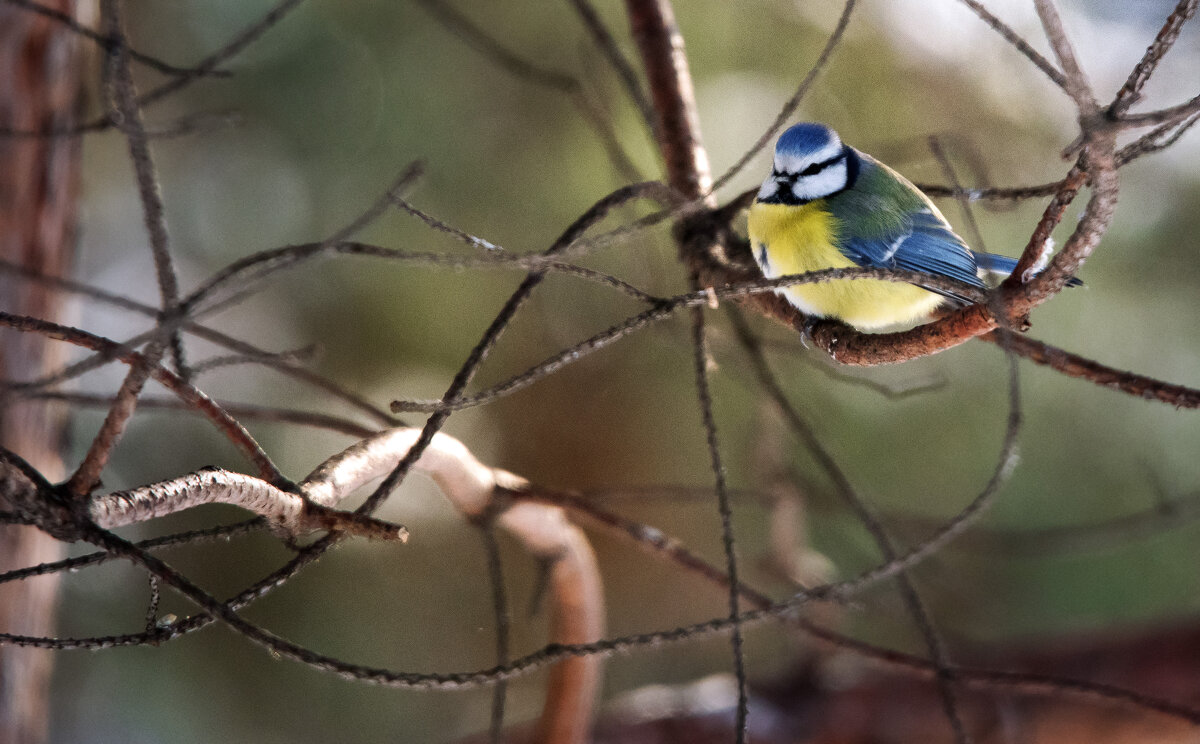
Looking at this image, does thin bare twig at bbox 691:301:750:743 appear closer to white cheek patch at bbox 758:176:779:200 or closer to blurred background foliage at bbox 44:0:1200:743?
white cheek patch at bbox 758:176:779:200

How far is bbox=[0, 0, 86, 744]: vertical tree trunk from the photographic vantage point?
1056 millimetres

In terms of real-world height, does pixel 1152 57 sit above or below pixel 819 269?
below

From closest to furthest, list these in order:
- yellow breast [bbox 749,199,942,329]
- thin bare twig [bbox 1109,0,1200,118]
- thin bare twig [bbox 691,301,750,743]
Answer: thin bare twig [bbox 1109,0,1200,118] < thin bare twig [bbox 691,301,750,743] < yellow breast [bbox 749,199,942,329]

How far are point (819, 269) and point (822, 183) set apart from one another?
0.32ft

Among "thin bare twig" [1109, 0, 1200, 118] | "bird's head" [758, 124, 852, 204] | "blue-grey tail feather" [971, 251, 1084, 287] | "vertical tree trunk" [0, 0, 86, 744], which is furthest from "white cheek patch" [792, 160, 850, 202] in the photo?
"vertical tree trunk" [0, 0, 86, 744]

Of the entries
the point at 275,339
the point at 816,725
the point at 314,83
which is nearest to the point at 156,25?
the point at 314,83

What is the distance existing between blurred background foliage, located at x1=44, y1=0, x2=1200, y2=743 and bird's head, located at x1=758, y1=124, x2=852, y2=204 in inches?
22.0

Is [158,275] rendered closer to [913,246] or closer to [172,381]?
[172,381]

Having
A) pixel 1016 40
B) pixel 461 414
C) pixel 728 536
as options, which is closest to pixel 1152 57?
pixel 1016 40

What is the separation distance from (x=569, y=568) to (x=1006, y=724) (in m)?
0.51

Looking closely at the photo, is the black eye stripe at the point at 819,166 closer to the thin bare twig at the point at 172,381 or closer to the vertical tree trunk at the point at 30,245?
the thin bare twig at the point at 172,381

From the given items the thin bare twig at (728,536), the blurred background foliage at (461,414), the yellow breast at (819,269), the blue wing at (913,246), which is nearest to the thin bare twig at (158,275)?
the thin bare twig at (728,536)

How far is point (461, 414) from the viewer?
1.63 m

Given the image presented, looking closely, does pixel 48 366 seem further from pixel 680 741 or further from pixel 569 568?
pixel 680 741
